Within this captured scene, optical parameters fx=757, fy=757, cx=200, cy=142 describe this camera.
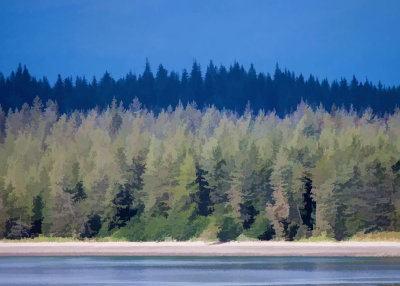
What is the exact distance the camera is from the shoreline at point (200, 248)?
2277 inches

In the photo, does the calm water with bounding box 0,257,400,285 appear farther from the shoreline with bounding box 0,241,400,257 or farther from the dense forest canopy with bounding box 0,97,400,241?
the dense forest canopy with bounding box 0,97,400,241

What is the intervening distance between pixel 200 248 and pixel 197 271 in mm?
18449

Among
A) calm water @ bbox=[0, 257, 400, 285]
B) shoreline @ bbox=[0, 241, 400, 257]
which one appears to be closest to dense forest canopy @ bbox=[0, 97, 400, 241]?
shoreline @ bbox=[0, 241, 400, 257]

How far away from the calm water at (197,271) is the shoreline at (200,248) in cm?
348

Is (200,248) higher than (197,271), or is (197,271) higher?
(197,271)

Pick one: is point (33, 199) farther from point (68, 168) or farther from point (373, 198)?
point (373, 198)

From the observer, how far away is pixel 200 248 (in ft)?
203

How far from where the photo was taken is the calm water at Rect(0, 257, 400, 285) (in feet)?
122

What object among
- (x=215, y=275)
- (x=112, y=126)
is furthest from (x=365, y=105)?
(x=215, y=275)

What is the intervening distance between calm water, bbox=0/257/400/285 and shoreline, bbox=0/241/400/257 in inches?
→ 137

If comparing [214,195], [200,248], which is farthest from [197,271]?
[214,195]

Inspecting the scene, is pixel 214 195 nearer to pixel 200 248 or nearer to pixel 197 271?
pixel 200 248

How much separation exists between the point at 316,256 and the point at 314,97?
5623 inches

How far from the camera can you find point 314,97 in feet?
643
